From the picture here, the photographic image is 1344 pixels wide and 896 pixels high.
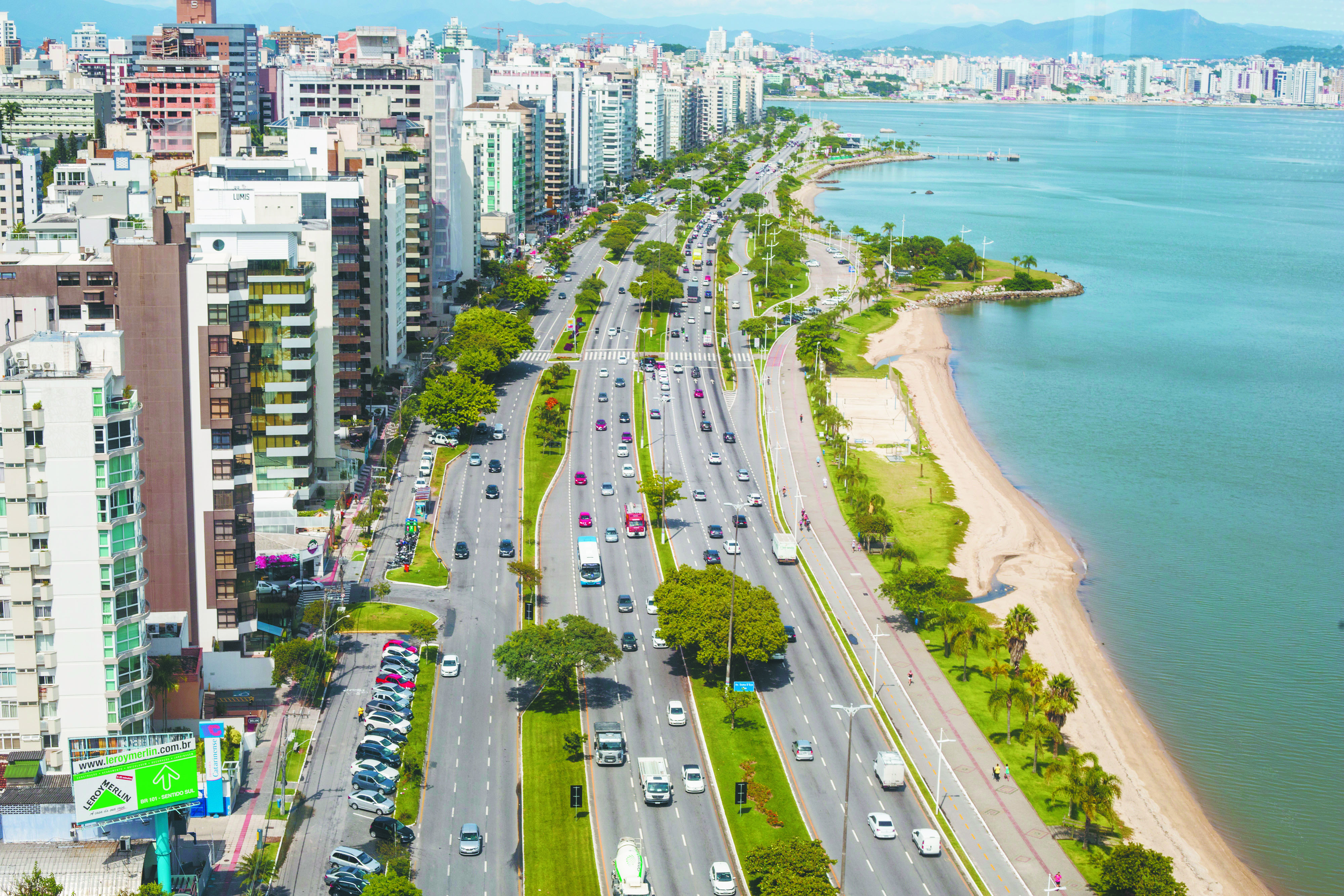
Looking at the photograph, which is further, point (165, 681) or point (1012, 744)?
point (1012, 744)

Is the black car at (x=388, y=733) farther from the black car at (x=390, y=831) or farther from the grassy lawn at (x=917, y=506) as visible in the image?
the grassy lawn at (x=917, y=506)

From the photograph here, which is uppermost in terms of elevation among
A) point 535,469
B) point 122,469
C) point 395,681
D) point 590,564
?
point 122,469

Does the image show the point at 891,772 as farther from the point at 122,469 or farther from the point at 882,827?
the point at 122,469

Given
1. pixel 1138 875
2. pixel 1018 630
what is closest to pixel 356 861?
pixel 1138 875

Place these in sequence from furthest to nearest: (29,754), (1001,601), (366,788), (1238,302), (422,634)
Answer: (1238,302)
(1001,601)
(422,634)
(366,788)
(29,754)

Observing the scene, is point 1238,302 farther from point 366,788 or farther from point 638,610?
point 366,788

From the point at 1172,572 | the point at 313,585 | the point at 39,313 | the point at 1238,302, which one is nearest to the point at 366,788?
the point at 313,585

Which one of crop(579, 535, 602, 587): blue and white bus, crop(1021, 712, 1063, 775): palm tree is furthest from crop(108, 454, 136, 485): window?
crop(1021, 712, 1063, 775): palm tree

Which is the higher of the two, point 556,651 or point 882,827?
point 556,651
